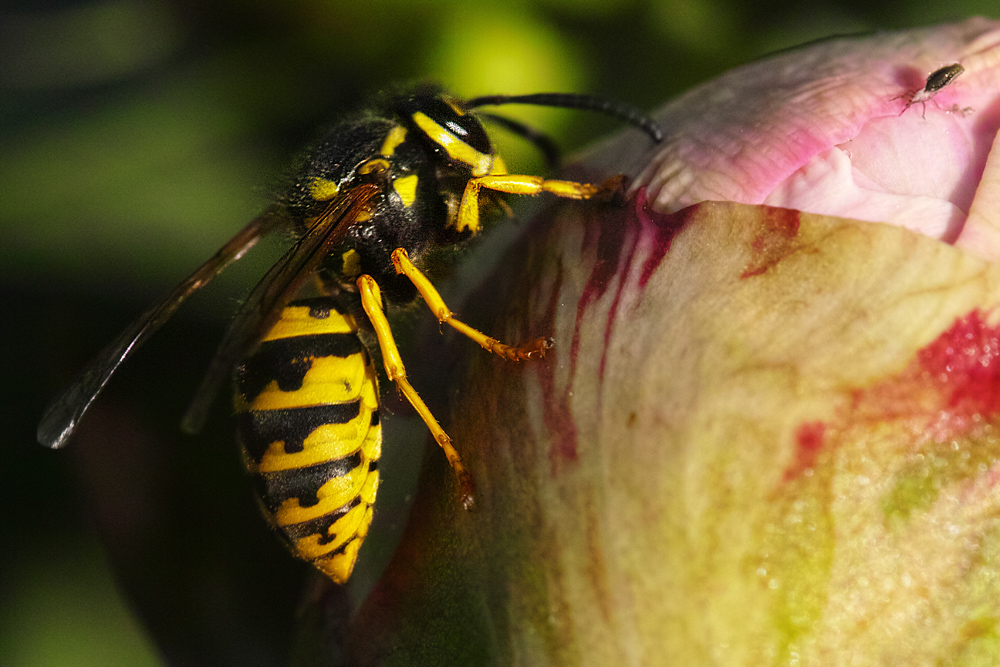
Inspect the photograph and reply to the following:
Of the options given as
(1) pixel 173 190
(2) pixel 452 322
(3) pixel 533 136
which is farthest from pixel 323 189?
(1) pixel 173 190

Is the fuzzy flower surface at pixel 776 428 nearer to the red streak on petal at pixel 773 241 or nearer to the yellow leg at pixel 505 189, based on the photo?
the red streak on petal at pixel 773 241

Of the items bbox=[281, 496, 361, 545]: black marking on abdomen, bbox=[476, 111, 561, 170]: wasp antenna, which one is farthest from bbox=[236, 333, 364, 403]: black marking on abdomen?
bbox=[476, 111, 561, 170]: wasp antenna

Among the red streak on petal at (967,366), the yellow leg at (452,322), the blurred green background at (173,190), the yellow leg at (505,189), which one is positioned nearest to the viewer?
the red streak on petal at (967,366)

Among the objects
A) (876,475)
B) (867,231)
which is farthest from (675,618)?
(867,231)

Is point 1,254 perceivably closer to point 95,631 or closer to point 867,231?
point 95,631

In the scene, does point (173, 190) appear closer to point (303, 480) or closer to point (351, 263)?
point (351, 263)

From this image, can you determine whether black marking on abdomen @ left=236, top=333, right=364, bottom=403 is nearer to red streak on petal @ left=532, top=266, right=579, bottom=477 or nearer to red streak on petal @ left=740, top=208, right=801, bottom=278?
red streak on petal @ left=532, top=266, right=579, bottom=477

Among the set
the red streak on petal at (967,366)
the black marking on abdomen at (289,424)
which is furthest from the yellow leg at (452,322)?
the red streak on petal at (967,366)

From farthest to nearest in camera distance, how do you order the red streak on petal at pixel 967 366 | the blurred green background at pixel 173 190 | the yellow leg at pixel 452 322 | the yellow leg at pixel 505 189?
the blurred green background at pixel 173 190, the yellow leg at pixel 505 189, the yellow leg at pixel 452 322, the red streak on petal at pixel 967 366
